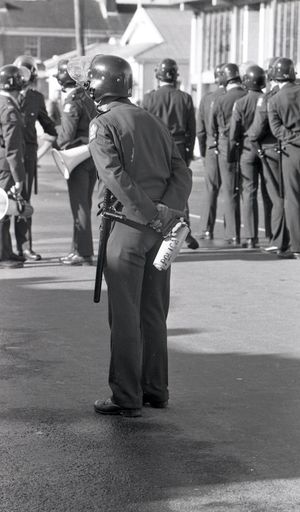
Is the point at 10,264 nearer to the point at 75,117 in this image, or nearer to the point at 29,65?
the point at 75,117

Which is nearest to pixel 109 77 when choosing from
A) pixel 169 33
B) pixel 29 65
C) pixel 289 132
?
pixel 289 132

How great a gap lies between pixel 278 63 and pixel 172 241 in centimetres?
662

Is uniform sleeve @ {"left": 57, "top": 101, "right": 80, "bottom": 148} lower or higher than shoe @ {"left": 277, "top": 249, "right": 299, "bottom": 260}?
higher

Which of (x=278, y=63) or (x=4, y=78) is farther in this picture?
(x=278, y=63)

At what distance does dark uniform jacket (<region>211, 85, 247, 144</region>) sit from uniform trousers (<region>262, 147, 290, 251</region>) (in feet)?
3.34

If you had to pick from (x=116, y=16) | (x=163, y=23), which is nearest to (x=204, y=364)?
(x=163, y=23)

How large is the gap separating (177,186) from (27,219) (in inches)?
255

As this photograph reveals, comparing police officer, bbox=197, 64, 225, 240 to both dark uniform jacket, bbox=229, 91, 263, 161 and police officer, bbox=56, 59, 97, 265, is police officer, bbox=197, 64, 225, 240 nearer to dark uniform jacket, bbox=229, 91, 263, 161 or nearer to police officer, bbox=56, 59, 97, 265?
dark uniform jacket, bbox=229, 91, 263, 161

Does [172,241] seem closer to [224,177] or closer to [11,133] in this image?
[11,133]

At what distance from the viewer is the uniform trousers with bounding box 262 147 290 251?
42.9 ft

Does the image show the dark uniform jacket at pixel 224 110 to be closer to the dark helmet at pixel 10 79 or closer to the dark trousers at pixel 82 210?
the dark trousers at pixel 82 210

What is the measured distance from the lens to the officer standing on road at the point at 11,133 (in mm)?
11453

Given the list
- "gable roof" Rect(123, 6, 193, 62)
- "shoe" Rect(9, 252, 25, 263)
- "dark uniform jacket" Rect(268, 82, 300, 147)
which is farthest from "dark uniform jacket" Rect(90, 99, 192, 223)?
"gable roof" Rect(123, 6, 193, 62)

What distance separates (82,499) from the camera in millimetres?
4961
